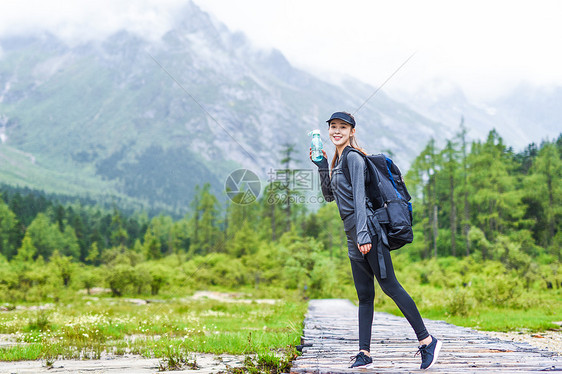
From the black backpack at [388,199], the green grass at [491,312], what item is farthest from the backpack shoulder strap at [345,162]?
the green grass at [491,312]

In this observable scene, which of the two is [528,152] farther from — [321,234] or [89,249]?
[89,249]

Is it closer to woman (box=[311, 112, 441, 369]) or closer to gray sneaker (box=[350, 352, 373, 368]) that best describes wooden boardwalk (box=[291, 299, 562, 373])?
gray sneaker (box=[350, 352, 373, 368])

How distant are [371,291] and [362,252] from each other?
656 millimetres

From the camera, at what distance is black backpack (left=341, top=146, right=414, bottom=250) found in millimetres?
4301

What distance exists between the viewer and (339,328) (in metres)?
7.89

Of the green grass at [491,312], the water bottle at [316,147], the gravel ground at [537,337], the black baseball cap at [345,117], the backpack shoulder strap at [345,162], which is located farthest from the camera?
the green grass at [491,312]

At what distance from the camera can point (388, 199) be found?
438 cm

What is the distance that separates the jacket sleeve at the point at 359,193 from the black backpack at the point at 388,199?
4.8 inches

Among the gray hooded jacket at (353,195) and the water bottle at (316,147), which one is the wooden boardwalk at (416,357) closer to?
the gray hooded jacket at (353,195)

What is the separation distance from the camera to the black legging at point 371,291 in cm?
436

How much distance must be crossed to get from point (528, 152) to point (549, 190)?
59.5 feet

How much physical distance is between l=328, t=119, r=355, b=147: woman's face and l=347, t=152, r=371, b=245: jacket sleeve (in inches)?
11.8

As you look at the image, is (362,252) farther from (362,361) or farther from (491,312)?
(491,312)

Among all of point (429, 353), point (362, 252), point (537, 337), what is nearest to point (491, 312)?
point (537, 337)
